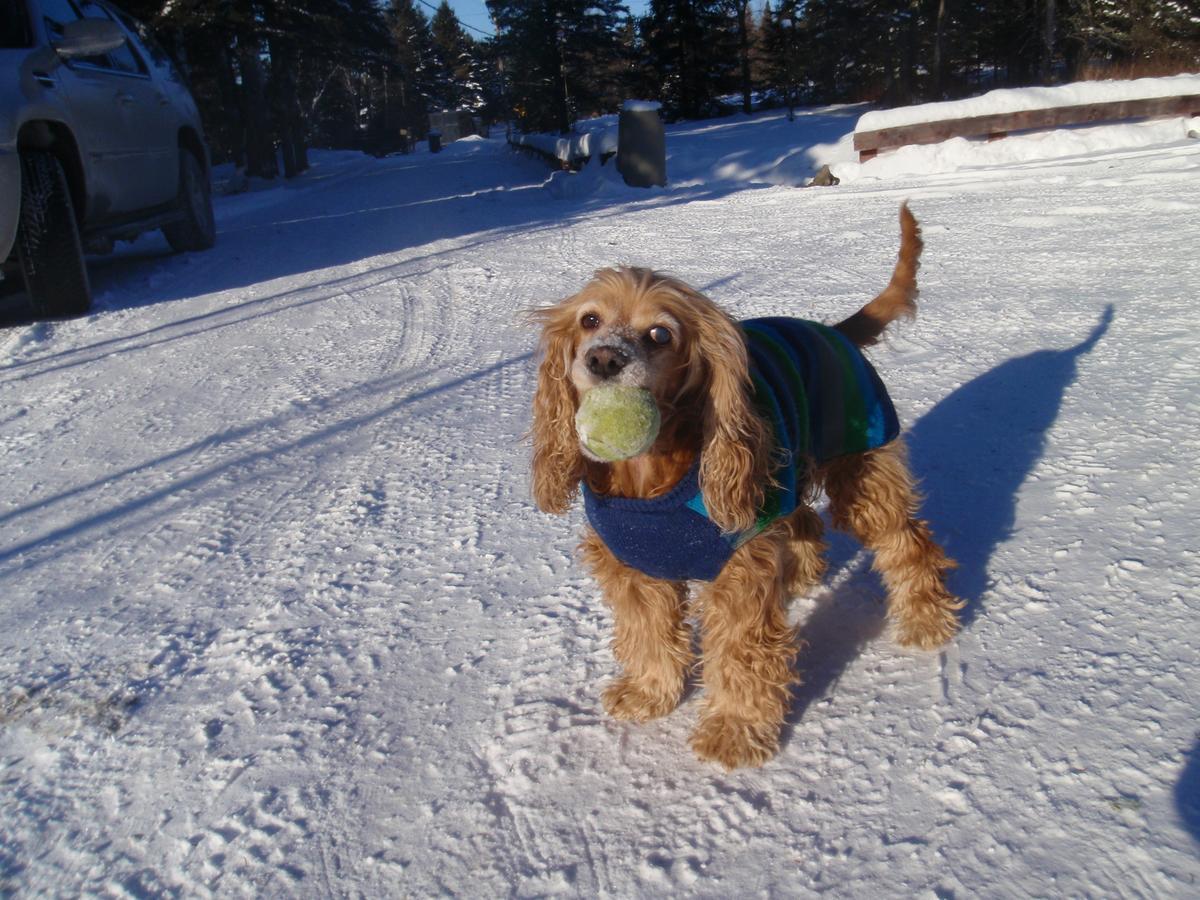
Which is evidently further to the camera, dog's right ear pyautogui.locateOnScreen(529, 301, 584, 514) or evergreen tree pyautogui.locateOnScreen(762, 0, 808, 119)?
evergreen tree pyautogui.locateOnScreen(762, 0, 808, 119)

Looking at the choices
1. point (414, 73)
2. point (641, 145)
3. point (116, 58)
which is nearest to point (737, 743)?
point (116, 58)

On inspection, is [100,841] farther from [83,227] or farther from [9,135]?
[83,227]

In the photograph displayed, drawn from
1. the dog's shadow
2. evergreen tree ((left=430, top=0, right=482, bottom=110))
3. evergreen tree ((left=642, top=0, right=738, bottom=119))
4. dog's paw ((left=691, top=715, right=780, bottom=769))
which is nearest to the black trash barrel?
the dog's shadow

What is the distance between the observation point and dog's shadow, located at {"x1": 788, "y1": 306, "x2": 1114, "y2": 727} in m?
2.87

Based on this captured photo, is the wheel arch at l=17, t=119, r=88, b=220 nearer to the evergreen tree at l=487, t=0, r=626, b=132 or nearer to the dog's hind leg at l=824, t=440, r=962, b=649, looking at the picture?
the dog's hind leg at l=824, t=440, r=962, b=649

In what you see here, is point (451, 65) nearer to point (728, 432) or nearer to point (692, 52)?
point (692, 52)

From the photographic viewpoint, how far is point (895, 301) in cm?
338

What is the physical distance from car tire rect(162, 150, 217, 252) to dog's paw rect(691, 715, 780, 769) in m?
9.02

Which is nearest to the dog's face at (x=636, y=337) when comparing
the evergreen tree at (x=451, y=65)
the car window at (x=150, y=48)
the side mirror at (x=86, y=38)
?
the side mirror at (x=86, y=38)

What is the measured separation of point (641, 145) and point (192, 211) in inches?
302

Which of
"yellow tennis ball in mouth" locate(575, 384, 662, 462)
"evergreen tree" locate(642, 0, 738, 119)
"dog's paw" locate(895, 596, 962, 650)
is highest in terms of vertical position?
"evergreen tree" locate(642, 0, 738, 119)

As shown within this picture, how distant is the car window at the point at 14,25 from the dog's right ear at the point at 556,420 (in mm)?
6246

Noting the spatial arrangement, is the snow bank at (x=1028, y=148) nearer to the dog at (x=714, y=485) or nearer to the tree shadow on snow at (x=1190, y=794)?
the dog at (x=714, y=485)

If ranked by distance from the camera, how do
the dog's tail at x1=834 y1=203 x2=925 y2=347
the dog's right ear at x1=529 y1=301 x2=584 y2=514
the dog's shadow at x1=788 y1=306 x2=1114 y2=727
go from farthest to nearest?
1. the dog's tail at x1=834 y1=203 x2=925 y2=347
2. the dog's shadow at x1=788 y1=306 x2=1114 y2=727
3. the dog's right ear at x1=529 y1=301 x2=584 y2=514
